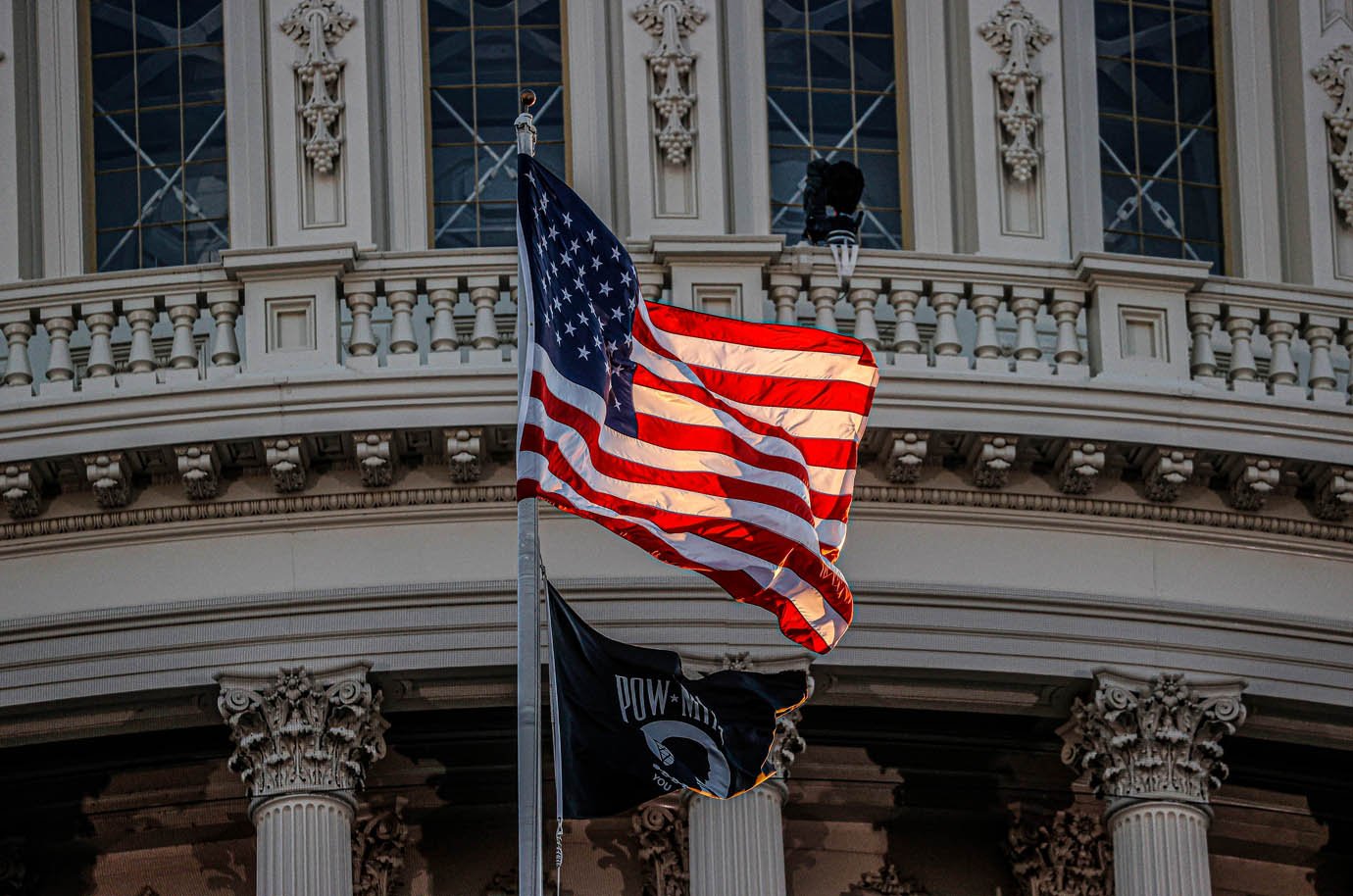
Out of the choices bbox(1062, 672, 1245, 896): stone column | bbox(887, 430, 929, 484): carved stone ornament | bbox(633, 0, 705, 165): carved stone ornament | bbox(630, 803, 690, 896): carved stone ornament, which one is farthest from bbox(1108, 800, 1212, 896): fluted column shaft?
bbox(633, 0, 705, 165): carved stone ornament

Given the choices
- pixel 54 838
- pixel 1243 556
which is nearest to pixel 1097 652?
pixel 1243 556

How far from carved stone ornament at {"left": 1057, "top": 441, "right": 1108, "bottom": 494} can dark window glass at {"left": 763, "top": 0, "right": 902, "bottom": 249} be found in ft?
12.6

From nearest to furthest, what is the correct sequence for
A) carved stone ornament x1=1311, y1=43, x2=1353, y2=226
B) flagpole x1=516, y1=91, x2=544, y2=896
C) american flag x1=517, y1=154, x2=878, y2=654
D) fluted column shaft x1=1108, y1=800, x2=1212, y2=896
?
flagpole x1=516, y1=91, x2=544, y2=896, american flag x1=517, y1=154, x2=878, y2=654, fluted column shaft x1=1108, y1=800, x2=1212, y2=896, carved stone ornament x1=1311, y1=43, x2=1353, y2=226

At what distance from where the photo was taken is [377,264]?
31.2 m

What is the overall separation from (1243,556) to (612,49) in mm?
7045

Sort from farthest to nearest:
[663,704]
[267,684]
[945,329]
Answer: [945,329], [267,684], [663,704]

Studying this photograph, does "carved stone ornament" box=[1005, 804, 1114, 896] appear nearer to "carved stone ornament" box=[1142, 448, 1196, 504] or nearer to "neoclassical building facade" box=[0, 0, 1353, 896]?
"neoclassical building facade" box=[0, 0, 1353, 896]

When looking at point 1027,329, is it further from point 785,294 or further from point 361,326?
point 361,326

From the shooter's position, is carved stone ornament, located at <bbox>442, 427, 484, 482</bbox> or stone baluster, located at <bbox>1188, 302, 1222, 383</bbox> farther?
stone baluster, located at <bbox>1188, 302, 1222, 383</bbox>

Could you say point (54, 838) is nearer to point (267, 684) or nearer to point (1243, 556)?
point (267, 684)

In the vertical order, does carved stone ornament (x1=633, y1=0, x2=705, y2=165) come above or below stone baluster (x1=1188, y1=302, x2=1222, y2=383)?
above

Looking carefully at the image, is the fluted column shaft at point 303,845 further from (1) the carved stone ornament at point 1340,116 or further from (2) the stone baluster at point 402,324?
(1) the carved stone ornament at point 1340,116

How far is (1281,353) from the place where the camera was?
104ft

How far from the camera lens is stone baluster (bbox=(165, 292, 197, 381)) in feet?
101
